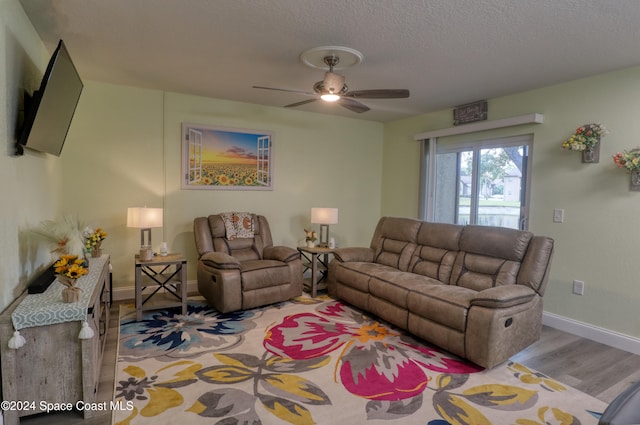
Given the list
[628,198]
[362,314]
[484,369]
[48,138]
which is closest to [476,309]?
[484,369]

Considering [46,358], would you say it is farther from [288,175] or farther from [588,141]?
[588,141]

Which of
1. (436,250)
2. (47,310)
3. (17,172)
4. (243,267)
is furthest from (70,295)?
(436,250)

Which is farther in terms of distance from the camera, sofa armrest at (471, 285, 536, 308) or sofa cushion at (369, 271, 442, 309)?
sofa cushion at (369, 271, 442, 309)

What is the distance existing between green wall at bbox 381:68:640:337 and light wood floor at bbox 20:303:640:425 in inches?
13.8

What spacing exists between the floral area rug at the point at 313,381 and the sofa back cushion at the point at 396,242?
925 millimetres

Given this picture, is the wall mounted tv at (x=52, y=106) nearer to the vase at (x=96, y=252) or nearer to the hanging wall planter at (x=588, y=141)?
the vase at (x=96, y=252)

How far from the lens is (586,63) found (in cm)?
311

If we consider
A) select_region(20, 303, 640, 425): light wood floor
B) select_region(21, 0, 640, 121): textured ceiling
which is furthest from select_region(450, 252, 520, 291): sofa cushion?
select_region(21, 0, 640, 121): textured ceiling

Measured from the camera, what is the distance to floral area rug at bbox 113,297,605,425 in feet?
6.84

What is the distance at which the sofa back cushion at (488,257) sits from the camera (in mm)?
3115

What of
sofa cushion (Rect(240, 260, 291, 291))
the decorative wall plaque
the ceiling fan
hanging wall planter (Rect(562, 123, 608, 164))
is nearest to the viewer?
the ceiling fan

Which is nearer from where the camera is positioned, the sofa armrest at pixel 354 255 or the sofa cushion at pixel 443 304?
the sofa cushion at pixel 443 304

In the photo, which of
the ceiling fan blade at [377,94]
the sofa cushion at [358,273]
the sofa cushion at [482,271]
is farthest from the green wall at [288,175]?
the ceiling fan blade at [377,94]

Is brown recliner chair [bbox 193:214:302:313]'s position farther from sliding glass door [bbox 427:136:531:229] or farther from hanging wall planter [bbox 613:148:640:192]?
hanging wall planter [bbox 613:148:640:192]
